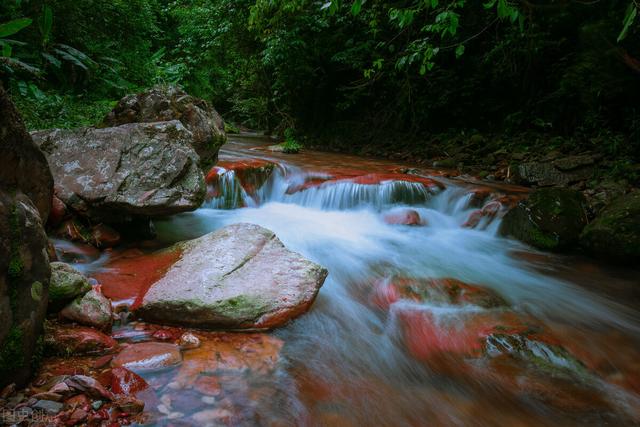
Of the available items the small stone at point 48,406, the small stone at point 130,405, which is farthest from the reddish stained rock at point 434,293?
the small stone at point 48,406

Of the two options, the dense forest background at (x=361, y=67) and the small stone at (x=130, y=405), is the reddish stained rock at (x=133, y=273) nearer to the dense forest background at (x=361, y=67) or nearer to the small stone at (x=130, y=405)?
the small stone at (x=130, y=405)

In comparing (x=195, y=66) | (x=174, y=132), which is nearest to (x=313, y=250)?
(x=174, y=132)

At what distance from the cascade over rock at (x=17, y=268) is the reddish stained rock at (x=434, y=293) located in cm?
273

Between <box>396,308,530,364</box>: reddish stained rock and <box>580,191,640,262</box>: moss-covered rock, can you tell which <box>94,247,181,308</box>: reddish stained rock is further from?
<box>580,191,640,262</box>: moss-covered rock

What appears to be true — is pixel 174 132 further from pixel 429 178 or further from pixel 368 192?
pixel 429 178

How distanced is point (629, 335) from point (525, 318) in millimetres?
927

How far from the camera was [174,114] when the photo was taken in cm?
513

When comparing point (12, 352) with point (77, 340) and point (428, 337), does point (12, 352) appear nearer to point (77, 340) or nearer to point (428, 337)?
point (77, 340)

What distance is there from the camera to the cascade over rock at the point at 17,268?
1731 mm

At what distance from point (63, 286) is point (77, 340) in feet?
1.41

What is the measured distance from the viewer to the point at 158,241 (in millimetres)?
4375

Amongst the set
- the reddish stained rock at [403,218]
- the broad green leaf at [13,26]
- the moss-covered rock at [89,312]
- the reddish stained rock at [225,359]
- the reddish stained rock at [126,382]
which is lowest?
the reddish stained rock at [225,359]

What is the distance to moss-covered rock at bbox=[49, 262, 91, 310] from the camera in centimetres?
245

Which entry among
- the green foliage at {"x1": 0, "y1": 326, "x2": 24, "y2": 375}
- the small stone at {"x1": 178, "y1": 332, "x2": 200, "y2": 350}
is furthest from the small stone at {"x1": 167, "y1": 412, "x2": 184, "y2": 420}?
the green foliage at {"x1": 0, "y1": 326, "x2": 24, "y2": 375}
